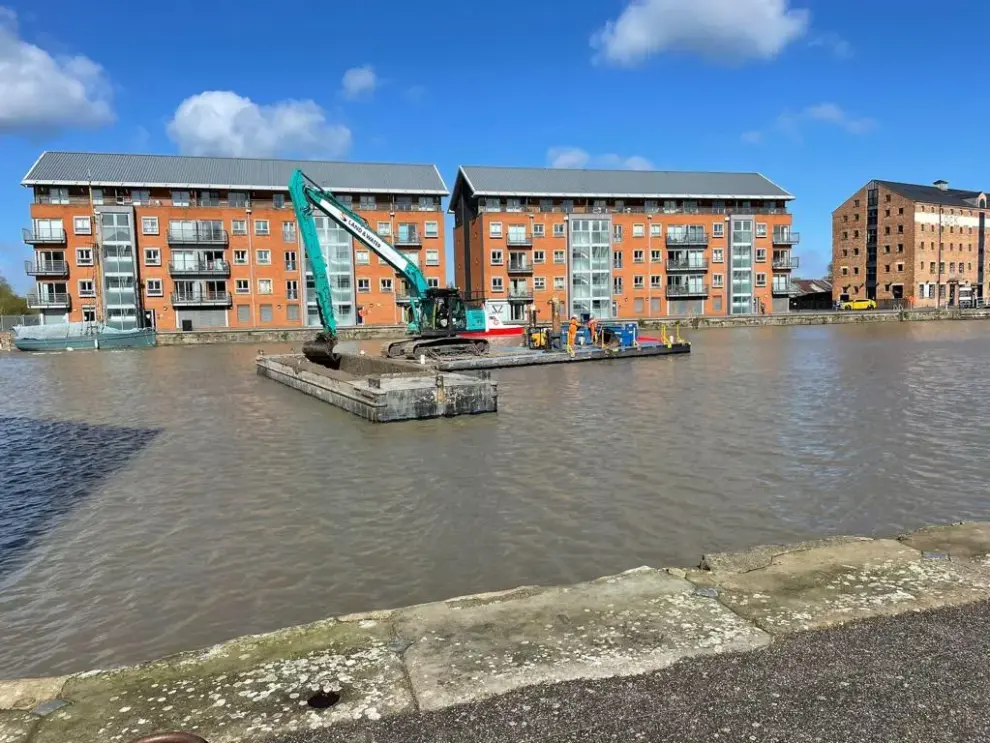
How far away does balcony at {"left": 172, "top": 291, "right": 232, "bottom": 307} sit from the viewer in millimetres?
63375

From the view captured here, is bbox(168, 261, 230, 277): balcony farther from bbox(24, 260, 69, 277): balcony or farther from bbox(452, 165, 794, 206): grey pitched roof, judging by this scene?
bbox(452, 165, 794, 206): grey pitched roof

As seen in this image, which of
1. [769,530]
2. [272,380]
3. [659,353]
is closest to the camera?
[769,530]

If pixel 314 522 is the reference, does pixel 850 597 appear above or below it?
above

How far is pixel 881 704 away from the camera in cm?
351

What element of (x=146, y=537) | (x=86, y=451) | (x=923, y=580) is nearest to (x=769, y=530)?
(x=923, y=580)

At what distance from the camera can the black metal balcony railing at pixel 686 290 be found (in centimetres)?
7506

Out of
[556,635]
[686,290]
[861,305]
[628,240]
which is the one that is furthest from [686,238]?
[556,635]

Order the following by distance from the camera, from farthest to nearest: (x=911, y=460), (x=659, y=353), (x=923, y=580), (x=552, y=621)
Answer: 1. (x=659, y=353)
2. (x=911, y=460)
3. (x=923, y=580)
4. (x=552, y=621)

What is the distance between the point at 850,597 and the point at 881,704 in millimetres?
1443

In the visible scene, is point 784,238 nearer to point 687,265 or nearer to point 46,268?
point 687,265

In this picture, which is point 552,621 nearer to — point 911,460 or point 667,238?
point 911,460

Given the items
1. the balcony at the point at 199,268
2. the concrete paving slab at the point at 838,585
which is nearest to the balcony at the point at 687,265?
the balcony at the point at 199,268

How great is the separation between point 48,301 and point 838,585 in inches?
2724

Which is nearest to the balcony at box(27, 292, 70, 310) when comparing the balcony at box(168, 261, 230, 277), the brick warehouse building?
the balcony at box(168, 261, 230, 277)
